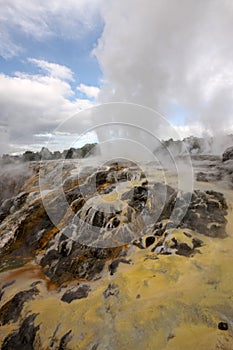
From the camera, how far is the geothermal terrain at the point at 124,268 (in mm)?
7496

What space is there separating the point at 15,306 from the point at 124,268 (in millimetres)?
5520

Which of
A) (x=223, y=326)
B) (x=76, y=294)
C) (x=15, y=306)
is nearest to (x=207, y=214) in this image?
(x=223, y=326)

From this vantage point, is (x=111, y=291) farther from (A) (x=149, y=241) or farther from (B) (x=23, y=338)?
(A) (x=149, y=241)

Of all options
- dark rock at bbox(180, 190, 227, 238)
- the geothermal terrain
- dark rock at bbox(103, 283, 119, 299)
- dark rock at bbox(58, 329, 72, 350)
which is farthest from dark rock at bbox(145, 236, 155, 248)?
dark rock at bbox(58, 329, 72, 350)

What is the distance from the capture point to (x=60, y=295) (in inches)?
424

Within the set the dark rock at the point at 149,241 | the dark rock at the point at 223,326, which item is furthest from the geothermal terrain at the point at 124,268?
the dark rock at the point at 149,241

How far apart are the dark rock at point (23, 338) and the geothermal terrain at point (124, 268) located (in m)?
0.04

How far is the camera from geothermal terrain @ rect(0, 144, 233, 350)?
750 cm

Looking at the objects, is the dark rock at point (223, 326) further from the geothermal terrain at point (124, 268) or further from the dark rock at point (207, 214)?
the dark rock at point (207, 214)

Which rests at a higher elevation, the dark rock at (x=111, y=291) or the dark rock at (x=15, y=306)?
the dark rock at (x=111, y=291)

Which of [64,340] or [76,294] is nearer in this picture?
[64,340]

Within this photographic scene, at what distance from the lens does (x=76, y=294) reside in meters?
10.5

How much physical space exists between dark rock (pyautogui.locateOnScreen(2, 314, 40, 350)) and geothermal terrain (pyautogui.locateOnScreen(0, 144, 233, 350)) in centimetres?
4

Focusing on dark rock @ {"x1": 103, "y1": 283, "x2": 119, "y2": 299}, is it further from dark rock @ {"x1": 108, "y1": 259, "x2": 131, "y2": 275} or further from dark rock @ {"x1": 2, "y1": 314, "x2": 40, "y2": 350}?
dark rock @ {"x1": 2, "y1": 314, "x2": 40, "y2": 350}
